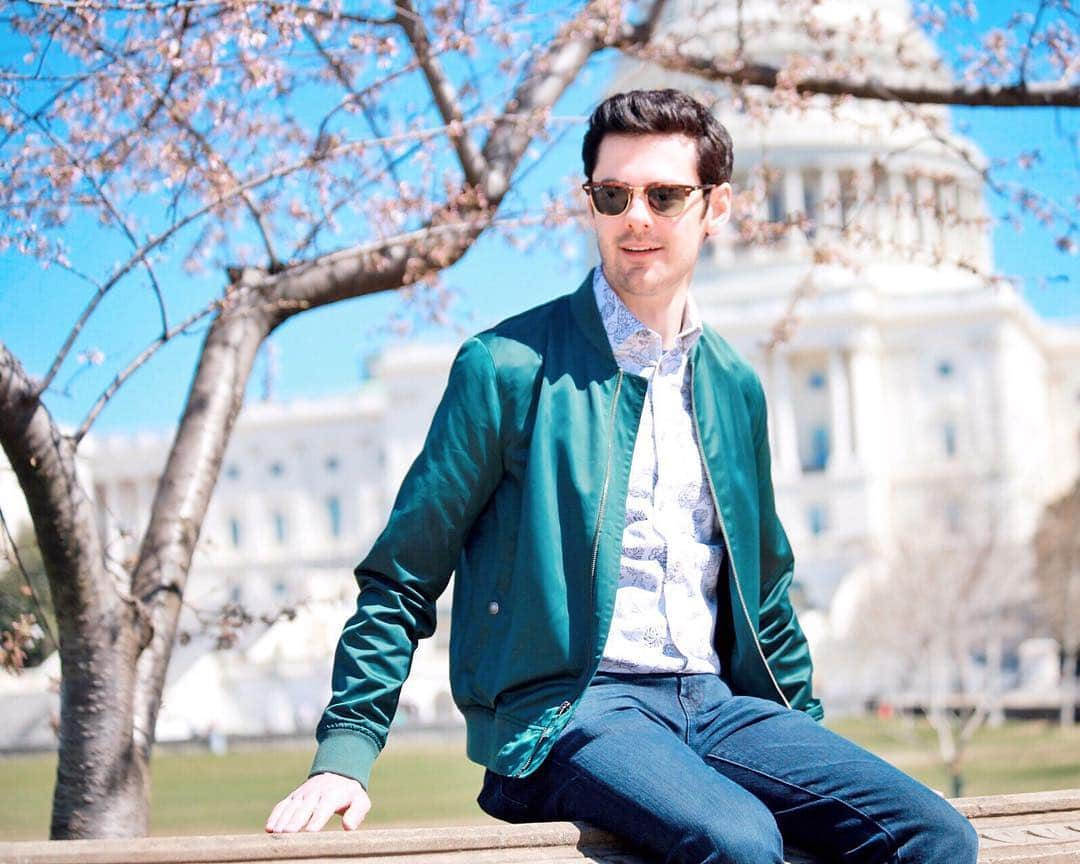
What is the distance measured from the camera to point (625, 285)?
3.31 metres

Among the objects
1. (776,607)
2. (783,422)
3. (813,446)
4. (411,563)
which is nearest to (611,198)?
(411,563)

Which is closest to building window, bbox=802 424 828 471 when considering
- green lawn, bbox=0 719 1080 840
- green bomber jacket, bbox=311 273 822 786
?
green lawn, bbox=0 719 1080 840

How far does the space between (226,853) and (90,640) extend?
8.04ft

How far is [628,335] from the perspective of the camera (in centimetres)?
329

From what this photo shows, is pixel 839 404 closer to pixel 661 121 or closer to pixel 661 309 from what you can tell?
pixel 661 309

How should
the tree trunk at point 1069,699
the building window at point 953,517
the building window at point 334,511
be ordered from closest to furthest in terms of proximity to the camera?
1. the tree trunk at point 1069,699
2. the building window at point 953,517
3. the building window at point 334,511

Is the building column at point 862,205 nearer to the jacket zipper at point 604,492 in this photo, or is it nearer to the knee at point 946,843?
the jacket zipper at point 604,492

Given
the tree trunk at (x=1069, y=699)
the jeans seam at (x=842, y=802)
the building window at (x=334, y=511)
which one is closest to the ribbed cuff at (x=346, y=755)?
the jeans seam at (x=842, y=802)

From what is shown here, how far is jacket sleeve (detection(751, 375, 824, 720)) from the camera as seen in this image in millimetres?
3469

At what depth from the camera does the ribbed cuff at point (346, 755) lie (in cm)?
288

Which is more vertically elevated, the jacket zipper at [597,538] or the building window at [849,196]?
the building window at [849,196]

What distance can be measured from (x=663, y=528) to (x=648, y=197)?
2.18 feet

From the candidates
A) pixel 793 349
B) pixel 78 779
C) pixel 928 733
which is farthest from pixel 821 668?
pixel 78 779

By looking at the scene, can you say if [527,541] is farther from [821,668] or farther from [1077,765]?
[821,668]
